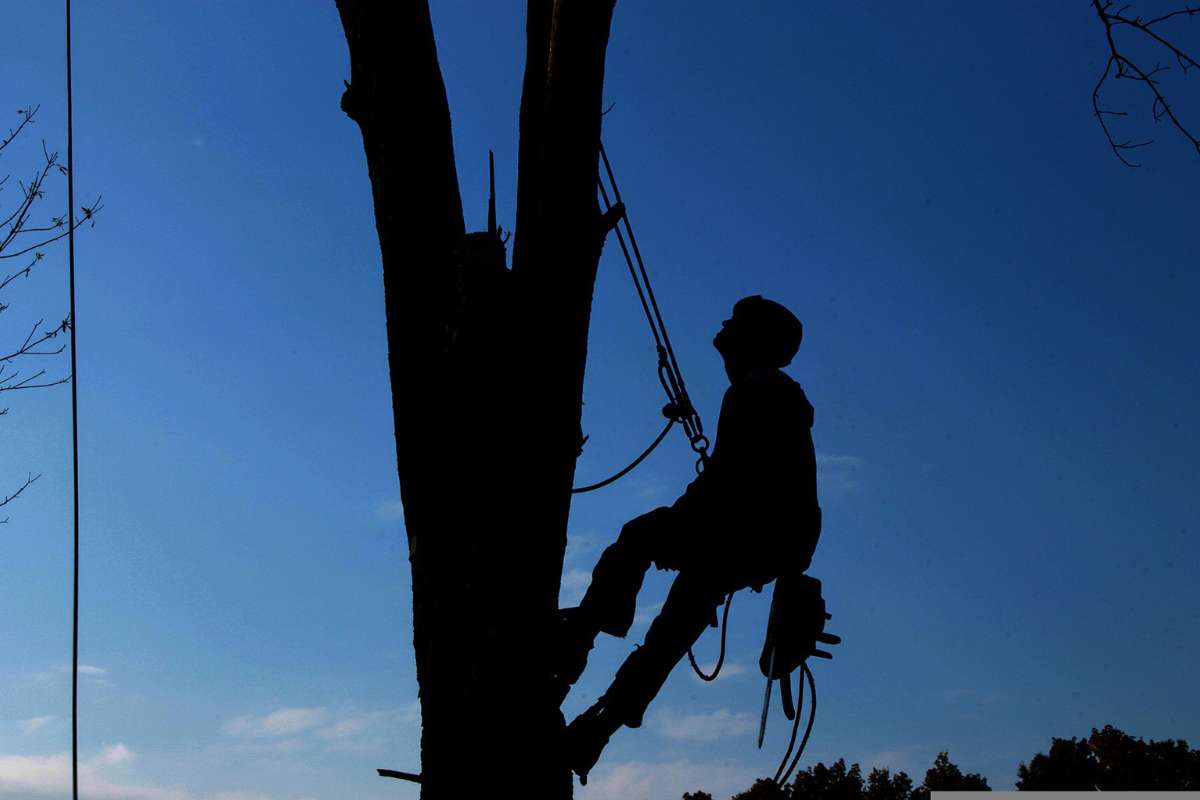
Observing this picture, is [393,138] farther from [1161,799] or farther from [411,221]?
[1161,799]

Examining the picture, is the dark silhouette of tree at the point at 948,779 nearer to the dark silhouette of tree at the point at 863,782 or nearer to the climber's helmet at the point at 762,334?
the dark silhouette of tree at the point at 863,782

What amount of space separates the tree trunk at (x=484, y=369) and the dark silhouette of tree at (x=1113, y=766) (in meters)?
13.4

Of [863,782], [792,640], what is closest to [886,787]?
[863,782]

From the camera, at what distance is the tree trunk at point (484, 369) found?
270 centimetres

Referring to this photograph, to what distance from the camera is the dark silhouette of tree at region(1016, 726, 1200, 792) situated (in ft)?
46.8

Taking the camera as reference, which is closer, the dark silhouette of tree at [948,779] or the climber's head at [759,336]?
the climber's head at [759,336]

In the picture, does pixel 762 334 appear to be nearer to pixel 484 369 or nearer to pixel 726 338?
pixel 726 338

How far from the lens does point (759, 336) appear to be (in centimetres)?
398

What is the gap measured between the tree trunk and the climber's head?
1012mm

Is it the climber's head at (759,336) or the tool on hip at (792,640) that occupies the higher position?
the climber's head at (759,336)

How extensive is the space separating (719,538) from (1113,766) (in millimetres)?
13624

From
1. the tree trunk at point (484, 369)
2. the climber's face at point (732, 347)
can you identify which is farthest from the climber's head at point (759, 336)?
the tree trunk at point (484, 369)

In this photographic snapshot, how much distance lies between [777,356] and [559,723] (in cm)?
166

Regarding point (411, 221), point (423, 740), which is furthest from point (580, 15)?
point (423, 740)
